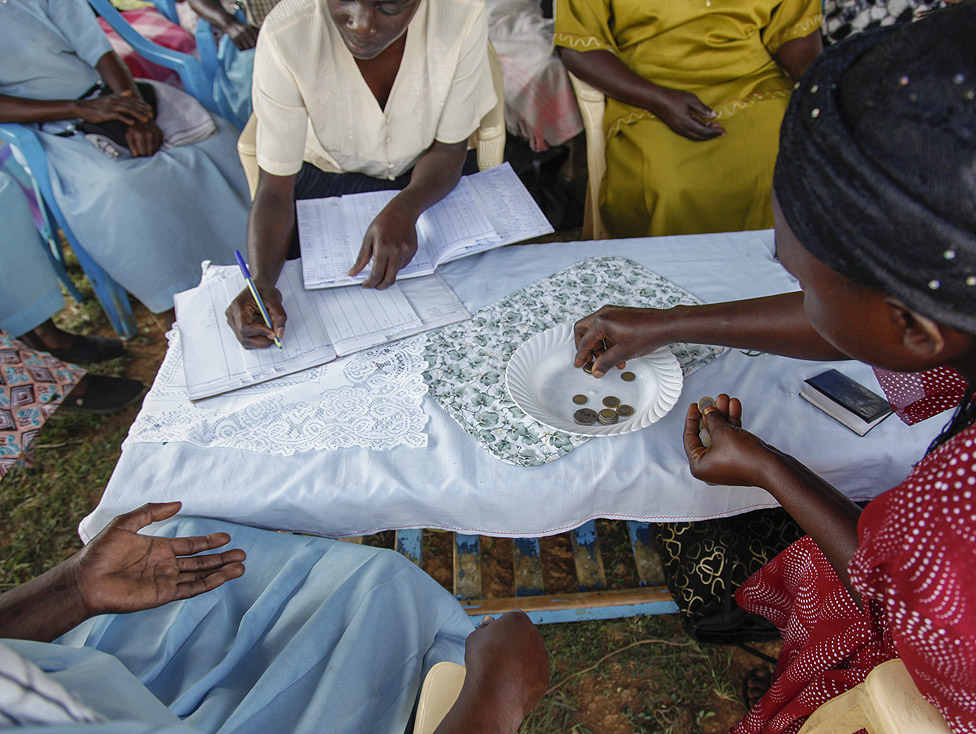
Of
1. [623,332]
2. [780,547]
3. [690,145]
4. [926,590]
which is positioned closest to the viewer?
[926,590]

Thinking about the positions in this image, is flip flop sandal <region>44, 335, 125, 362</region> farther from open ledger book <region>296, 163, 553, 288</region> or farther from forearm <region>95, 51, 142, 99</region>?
open ledger book <region>296, 163, 553, 288</region>

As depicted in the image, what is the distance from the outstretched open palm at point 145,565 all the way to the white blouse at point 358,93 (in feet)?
3.52

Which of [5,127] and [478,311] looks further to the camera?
[5,127]

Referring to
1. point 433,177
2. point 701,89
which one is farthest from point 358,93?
point 701,89

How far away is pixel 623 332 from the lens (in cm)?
121

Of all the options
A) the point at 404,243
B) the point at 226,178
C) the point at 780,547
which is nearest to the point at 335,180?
the point at 404,243

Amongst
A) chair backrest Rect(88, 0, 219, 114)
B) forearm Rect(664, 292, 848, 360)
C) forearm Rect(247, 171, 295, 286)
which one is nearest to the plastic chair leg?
chair backrest Rect(88, 0, 219, 114)

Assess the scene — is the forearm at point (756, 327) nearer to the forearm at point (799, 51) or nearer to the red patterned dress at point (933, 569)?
the red patterned dress at point (933, 569)

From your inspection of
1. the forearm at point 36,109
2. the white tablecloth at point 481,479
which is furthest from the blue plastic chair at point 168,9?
the white tablecloth at point 481,479

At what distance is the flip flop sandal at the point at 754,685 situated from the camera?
158 centimetres

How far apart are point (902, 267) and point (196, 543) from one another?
1.04 m

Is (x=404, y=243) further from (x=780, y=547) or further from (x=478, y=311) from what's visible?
(x=780, y=547)

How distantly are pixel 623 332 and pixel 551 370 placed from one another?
0.52 ft

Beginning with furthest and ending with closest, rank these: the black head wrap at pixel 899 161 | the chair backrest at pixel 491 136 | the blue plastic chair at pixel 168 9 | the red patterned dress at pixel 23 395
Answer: the blue plastic chair at pixel 168 9, the chair backrest at pixel 491 136, the red patterned dress at pixel 23 395, the black head wrap at pixel 899 161
